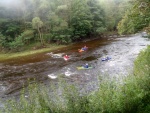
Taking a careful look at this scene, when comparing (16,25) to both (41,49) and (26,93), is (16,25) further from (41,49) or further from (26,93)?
(26,93)

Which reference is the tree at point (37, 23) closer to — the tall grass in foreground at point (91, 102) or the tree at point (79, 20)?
the tree at point (79, 20)

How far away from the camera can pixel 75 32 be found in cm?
6106

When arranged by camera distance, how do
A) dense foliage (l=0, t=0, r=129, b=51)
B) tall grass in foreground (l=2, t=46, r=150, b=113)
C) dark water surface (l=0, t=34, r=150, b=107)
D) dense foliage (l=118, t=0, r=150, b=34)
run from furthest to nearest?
dense foliage (l=0, t=0, r=129, b=51)
dark water surface (l=0, t=34, r=150, b=107)
dense foliage (l=118, t=0, r=150, b=34)
tall grass in foreground (l=2, t=46, r=150, b=113)

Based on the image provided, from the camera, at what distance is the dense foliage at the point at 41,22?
52.4 meters

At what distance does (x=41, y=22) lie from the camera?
51250 millimetres

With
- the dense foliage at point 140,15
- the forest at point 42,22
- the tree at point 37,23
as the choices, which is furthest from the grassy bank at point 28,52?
the dense foliage at point 140,15

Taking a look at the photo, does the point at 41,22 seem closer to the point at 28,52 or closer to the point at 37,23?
the point at 37,23

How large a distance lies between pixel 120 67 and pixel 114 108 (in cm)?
1839

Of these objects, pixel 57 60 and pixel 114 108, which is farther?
pixel 57 60

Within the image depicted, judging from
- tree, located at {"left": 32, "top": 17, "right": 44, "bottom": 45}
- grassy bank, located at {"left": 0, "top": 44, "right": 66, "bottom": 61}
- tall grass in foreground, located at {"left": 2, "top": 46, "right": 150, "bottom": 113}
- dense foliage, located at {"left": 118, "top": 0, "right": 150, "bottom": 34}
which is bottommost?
grassy bank, located at {"left": 0, "top": 44, "right": 66, "bottom": 61}

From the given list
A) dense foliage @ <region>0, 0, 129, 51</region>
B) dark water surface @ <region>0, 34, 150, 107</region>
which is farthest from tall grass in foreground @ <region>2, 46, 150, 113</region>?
dense foliage @ <region>0, 0, 129, 51</region>

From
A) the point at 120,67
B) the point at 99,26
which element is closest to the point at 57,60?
the point at 120,67

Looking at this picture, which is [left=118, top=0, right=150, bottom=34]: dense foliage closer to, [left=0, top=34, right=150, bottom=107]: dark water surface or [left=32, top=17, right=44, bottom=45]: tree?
[left=0, top=34, right=150, bottom=107]: dark water surface

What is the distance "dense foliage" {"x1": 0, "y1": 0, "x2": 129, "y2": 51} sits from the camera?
2064 inches
